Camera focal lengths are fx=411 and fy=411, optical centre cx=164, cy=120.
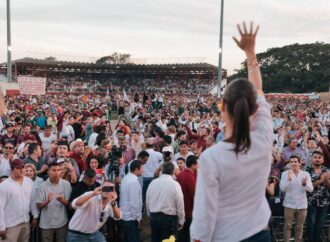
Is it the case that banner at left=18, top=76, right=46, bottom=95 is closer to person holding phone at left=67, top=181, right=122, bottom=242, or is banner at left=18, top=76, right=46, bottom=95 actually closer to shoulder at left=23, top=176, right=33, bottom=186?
shoulder at left=23, top=176, right=33, bottom=186

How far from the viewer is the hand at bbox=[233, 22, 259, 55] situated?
203 centimetres

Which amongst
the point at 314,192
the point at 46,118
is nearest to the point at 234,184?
the point at 314,192

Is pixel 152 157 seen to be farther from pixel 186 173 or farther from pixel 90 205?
pixel 90 205

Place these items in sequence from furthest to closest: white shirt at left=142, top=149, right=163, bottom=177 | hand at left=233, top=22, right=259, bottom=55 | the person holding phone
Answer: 1. white shirt at left=142, top=149, right=163, bottom=177
2. the person holding phone
3. hand at left=233, top=22, right=259, bottom=55

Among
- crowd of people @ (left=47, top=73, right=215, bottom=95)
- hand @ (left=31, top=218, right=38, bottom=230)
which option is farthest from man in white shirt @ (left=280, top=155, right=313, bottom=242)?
crowd of people @ (left=47, top=73, right=215, bottom=95)

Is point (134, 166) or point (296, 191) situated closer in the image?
point (134, 166)

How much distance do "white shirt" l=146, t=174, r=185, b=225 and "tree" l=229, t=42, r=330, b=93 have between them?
5873 centimetres

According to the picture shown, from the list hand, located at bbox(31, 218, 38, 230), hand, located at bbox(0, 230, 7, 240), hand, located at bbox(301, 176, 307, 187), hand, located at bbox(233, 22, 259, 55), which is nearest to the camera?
hand, located at bbox(233, 22, 259, 55)

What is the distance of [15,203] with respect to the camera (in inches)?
216

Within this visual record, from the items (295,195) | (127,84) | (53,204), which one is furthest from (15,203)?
(127,84)

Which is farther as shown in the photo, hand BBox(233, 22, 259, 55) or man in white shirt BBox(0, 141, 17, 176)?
man in white shirt BBox(0, 141, 17, 176)

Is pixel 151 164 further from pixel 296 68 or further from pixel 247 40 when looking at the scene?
pixel 296 68

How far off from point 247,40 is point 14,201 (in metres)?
4.45

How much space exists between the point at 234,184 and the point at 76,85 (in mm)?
56646
